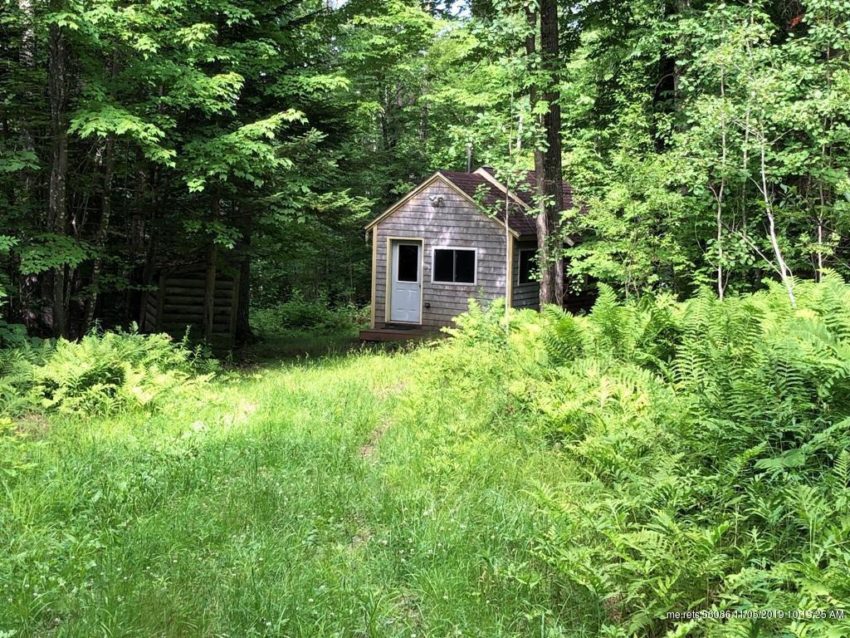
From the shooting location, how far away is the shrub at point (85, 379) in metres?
6.71

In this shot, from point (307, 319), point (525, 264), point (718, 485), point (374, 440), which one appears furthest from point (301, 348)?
point (718, 485)

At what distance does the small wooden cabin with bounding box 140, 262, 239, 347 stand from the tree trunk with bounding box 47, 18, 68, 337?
259 centimetres

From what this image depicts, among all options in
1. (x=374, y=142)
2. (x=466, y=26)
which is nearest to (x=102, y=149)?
(x=466, y=26)

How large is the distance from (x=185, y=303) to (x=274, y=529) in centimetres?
950

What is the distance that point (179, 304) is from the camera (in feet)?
40.5

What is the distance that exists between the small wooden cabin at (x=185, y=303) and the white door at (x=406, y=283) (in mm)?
4408

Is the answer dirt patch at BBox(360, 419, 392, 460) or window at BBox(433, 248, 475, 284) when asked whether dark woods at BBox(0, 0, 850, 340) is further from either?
dirt patch at BBox(360, 419, 392, 460)

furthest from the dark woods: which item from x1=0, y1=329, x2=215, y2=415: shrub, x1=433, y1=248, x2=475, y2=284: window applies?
x1=433, y1=248, x2=475, y2=284: window

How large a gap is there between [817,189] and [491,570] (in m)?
8.19

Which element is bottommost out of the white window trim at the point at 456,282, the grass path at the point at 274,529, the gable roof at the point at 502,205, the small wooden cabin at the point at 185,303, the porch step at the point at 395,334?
the grass path at the point at 274,529

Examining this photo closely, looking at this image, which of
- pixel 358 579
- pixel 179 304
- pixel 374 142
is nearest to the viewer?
pixel 358 579

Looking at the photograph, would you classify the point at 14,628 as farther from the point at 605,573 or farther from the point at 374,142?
the point at 374,142

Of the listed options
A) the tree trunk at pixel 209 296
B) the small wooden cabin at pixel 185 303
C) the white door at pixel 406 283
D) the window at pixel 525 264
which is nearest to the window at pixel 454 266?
the white door at pixel 406 283

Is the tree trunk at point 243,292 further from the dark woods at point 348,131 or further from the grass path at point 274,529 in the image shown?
the grass path at point 274,529
